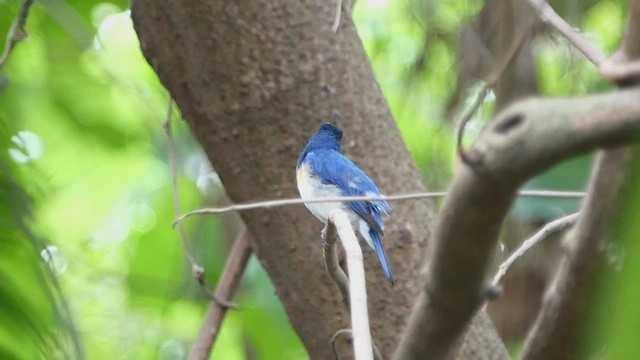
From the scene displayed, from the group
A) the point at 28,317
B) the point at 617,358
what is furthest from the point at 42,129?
the point at 617,358

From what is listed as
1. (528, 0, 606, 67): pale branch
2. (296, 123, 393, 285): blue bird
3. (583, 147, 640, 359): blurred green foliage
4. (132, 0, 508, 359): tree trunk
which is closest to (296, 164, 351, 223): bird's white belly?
(296, 123, 393, 285): blue bird

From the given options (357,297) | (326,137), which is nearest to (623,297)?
(357,297)

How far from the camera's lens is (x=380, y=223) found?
4.77 feet

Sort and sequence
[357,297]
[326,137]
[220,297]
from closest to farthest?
[357,297], [326,137], [220,297]

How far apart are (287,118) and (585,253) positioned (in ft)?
3.32

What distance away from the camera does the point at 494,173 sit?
44cm

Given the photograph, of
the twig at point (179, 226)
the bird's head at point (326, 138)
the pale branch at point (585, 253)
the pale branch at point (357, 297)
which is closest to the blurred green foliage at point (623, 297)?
the pale branch at point (585, 253)

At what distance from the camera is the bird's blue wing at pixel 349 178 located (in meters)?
1.39

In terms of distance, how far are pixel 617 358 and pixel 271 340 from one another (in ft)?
6.41

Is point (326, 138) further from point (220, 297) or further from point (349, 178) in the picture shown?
point (220, 297)

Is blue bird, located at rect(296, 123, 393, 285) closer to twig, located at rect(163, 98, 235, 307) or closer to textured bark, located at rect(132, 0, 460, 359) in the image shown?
textured bark, located at rect(132, 0, 460, 359)

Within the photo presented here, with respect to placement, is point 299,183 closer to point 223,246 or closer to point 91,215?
point 223,246

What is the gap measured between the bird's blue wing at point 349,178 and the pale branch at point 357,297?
1.53 ft

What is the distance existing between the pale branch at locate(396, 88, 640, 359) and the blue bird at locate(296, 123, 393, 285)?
2.55ft
